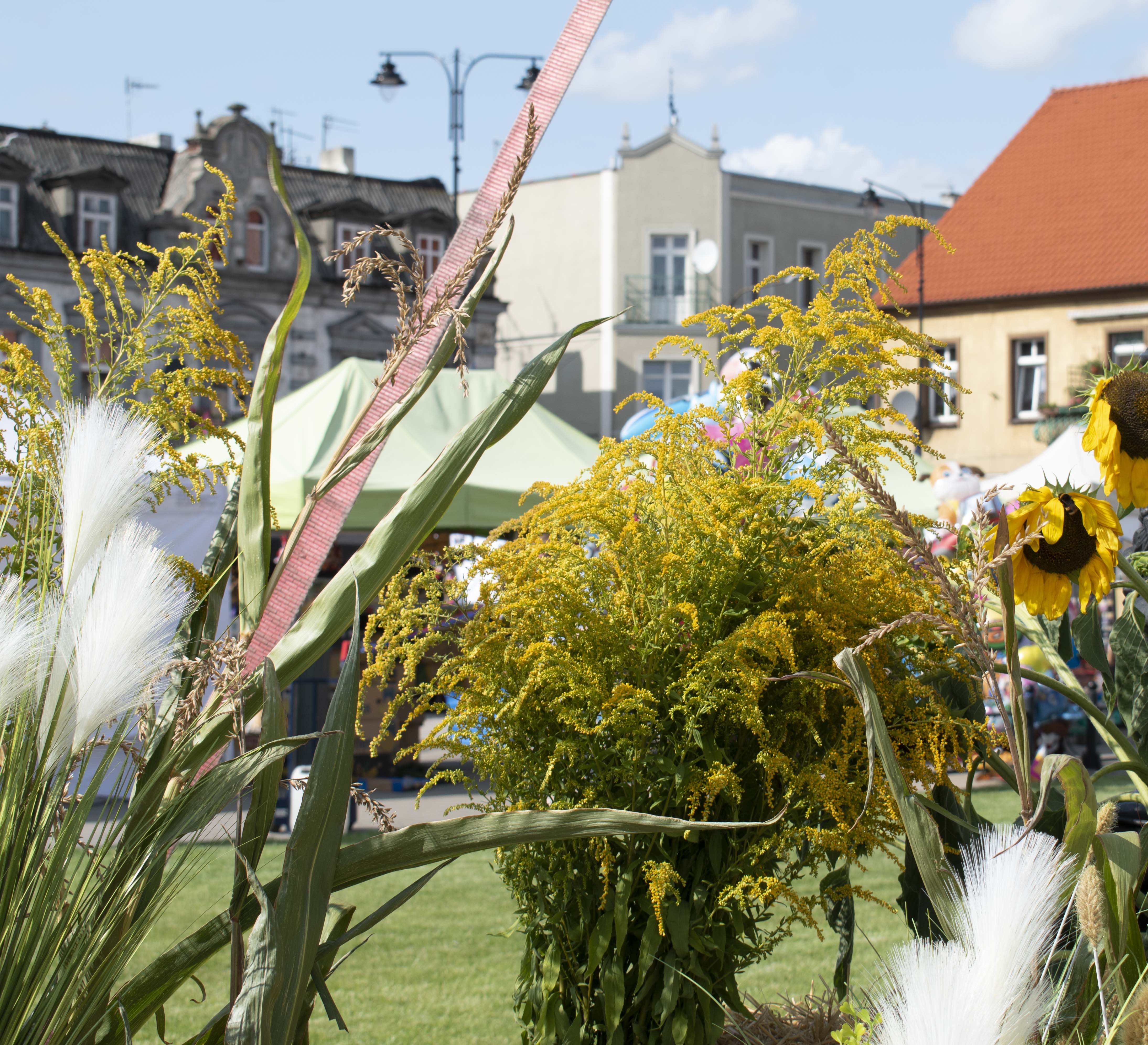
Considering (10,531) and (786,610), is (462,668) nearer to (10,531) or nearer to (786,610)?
(786,610)

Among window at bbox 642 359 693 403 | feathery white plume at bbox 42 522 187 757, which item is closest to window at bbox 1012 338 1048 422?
window at bbox 642 359 693 403

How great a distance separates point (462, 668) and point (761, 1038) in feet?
2.23

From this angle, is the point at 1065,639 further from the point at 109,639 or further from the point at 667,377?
the point at 667,377

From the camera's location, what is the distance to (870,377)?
1.45m

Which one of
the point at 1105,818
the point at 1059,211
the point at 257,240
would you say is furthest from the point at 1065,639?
the point at 257,240

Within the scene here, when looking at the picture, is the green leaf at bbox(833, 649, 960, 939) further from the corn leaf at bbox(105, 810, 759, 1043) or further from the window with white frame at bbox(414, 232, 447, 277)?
the window with white frame at bbox(414, 232, 447, 277)

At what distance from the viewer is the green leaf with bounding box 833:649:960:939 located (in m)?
0.93

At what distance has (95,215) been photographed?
21.9m

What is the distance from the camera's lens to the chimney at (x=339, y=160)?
94.6ft

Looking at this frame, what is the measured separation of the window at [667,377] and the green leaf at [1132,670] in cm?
2785

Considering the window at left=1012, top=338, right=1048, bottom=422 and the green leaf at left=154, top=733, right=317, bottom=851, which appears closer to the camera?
the green leaf at left=154, top=733, right=317, bottom=851

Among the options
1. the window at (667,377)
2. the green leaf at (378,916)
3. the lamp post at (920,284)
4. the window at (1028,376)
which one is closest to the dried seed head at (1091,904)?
the green leaf at (378,916)

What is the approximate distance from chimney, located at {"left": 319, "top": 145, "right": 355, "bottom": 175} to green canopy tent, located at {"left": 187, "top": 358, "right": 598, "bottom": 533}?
21.5 meters

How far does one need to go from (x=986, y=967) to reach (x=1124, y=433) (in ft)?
2.77
